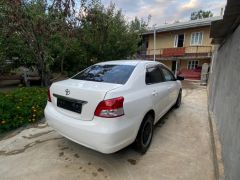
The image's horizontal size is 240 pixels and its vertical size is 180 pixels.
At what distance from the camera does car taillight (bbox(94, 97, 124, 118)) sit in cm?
239

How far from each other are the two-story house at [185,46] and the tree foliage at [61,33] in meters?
9.44

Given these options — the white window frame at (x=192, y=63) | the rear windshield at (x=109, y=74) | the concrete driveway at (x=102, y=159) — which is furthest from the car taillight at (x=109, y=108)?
the white window frame at (x=192, y=63)

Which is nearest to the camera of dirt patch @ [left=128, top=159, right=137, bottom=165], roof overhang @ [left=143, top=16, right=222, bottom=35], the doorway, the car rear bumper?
the car rear bumper

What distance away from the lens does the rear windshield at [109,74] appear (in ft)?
9.93

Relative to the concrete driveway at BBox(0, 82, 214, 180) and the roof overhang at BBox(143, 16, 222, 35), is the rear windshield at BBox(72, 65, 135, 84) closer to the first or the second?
the concrete driveway at BBox(0, 82, 214, 180)

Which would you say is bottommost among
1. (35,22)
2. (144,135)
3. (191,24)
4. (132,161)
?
(132,161)

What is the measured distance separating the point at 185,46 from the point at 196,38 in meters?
1.26

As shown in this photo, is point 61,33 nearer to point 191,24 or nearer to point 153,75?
point 153,75

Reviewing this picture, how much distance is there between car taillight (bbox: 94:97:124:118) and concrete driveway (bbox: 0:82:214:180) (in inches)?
37.5

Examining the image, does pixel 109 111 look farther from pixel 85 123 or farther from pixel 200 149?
pixel 200 149

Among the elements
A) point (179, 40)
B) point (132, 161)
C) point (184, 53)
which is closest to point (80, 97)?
point (132, 161)

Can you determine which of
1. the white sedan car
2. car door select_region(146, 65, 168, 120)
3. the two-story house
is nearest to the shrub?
the white sedan car

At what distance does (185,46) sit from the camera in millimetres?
18250

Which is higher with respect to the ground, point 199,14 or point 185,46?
point 199,14
